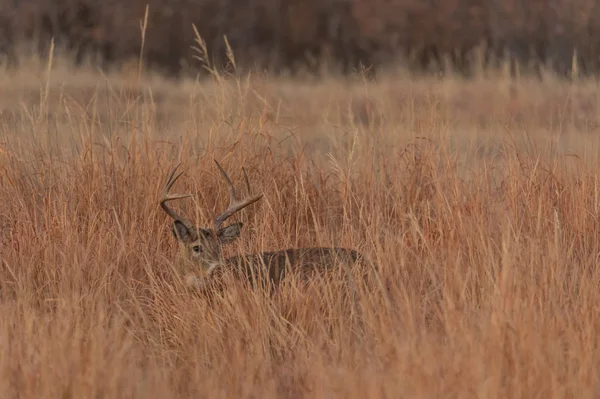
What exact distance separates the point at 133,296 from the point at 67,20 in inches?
743

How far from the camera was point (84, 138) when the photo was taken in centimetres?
685

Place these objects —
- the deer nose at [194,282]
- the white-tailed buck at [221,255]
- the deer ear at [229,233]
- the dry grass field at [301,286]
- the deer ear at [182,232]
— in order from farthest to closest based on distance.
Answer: the deer ear at [229,233] → the deer ear at [182,232] → the white-tailed buck at [221,255] → the deer nose at [194,282] → the dry grass field at [301,286]

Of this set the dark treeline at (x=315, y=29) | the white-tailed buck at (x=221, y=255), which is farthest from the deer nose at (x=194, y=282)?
the dark treeline at (x=315, y=29)

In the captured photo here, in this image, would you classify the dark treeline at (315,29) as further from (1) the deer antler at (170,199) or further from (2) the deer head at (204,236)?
(1) the deer antler at (170,199)

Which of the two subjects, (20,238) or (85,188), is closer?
(20,238)

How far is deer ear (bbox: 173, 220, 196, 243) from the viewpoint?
6.11 metres

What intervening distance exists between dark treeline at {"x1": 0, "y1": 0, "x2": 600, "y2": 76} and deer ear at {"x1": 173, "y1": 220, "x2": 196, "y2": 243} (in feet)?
51.5

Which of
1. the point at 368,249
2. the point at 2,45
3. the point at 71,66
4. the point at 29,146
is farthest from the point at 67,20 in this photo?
the point at 368,249

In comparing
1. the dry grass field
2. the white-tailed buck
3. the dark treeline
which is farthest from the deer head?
the dark treeline

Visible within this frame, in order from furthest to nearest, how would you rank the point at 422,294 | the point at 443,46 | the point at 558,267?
1. the point at 443,46
2. the point at 422,294
3. the point at 558,267

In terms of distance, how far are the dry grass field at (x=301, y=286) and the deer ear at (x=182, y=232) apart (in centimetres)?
15

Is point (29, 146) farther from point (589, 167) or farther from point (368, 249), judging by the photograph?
point (589, 167)

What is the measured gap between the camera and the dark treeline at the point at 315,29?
22891 mm

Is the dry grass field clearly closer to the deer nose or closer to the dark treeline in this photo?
the deer nose
